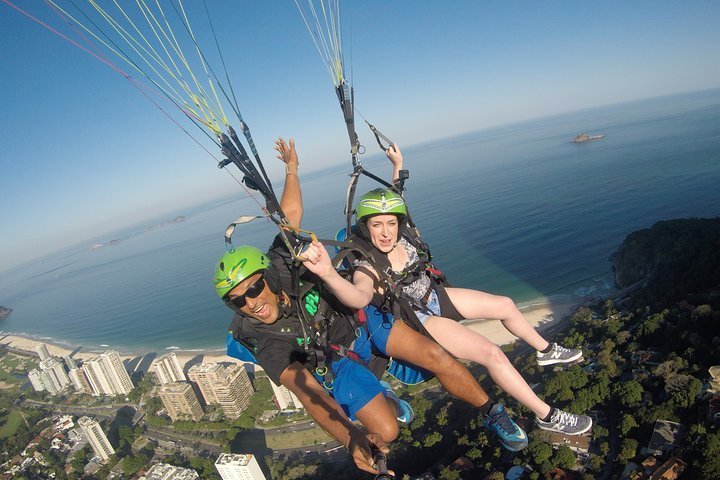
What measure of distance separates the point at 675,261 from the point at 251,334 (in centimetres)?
2600

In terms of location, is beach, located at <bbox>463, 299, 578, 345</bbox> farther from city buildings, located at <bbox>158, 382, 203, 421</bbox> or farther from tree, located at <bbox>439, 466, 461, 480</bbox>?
city buildings, located at <bbox>158, 382, 203, 421</bbox>

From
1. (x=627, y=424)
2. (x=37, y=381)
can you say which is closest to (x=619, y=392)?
(x=627, y=424)

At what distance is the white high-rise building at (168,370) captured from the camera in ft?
82.2

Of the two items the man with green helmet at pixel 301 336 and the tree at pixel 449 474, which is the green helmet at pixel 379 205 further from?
the tree at pixel 449 474

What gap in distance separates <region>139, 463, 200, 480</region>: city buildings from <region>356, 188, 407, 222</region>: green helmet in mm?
19504

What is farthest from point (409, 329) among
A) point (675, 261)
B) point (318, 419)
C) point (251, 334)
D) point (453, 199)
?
point (453, 199)

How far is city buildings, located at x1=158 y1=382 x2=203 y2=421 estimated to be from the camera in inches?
888

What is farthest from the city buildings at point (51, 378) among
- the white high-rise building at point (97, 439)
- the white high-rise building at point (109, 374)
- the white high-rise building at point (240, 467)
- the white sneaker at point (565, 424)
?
the white sneaker at point (565, 424)

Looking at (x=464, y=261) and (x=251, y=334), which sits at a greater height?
(x=251, y=334)

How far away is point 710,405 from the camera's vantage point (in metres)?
9.27

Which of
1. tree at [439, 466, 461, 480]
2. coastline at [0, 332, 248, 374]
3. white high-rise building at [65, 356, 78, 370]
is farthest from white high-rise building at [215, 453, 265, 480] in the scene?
white high-rise building at [65, 356, 78, 370]

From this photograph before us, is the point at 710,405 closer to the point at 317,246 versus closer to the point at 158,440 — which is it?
the point at 317,246

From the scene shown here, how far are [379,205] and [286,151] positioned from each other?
1.34m

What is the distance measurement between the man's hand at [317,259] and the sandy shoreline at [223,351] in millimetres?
19771
